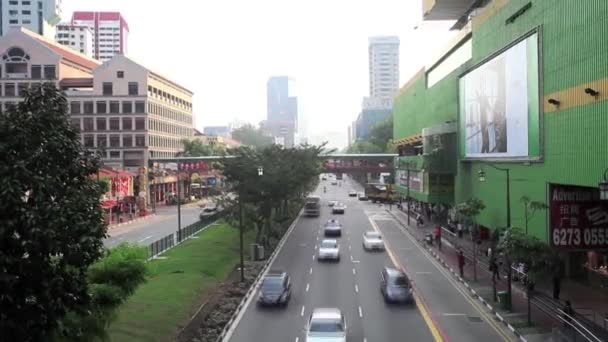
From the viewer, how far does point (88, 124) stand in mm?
106250

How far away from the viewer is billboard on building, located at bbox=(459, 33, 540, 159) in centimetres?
3553

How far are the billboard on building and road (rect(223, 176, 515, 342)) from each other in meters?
8.78

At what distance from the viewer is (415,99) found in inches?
3305

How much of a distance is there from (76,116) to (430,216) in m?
58.7

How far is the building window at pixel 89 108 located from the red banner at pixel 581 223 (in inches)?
3451

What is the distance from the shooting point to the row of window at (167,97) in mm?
110688

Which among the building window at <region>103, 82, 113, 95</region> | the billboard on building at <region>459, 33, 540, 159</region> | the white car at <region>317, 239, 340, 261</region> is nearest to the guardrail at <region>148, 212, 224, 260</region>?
the white car at <region>317, 239, 340, 261</region>

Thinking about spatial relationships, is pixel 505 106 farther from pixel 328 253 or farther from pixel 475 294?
pixel 328 253

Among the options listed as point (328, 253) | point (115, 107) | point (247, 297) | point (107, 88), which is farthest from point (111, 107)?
point (247, 297)

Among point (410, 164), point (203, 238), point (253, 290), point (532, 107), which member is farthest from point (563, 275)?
point (410, 164)

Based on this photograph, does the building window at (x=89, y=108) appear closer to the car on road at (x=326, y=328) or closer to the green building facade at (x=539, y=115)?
the green building facade at (x=539, y=115)

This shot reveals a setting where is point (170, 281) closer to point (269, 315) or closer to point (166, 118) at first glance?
point (269, 315)

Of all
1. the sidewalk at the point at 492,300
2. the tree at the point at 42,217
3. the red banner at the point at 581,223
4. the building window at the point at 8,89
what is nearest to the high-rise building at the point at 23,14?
the building window at the point at 8,89

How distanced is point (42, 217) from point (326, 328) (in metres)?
14.5
